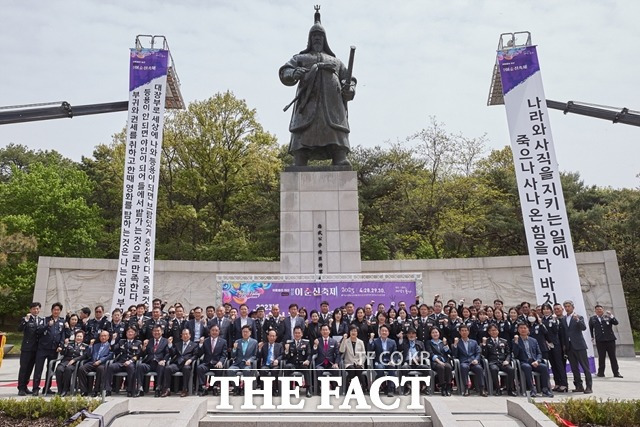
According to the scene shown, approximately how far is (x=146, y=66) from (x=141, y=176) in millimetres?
2802

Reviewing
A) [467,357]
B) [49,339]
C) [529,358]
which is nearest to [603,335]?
[529,358]

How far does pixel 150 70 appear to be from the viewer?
40.9 ft

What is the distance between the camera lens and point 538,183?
10.6 m

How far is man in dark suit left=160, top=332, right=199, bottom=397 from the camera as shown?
736cm

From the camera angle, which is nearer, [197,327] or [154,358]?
[154,358]

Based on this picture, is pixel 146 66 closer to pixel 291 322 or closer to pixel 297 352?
pixel 291 322

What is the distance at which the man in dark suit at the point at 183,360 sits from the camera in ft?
24.1

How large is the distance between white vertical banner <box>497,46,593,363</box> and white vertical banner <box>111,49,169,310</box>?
8.16m

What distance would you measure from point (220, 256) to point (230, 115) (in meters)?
6.72

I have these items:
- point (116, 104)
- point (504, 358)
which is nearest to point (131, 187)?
point (116, 104)

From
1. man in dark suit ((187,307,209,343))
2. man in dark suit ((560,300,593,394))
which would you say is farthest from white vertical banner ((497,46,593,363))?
man in dark suit ((187,307,209,343))

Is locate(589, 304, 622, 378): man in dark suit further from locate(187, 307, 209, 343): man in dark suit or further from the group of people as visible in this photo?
locate(187, 307, 209, 343): man in dark suit

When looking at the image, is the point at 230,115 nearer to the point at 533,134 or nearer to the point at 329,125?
the point at 329,125

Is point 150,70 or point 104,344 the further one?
point 150,70
